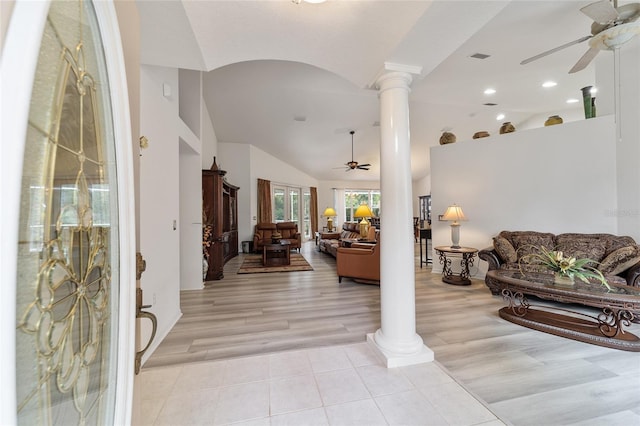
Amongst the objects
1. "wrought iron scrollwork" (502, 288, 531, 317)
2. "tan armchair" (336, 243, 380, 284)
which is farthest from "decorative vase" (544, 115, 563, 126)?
"tan armchair" (336, 243, 380, 284)

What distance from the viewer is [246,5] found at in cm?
160

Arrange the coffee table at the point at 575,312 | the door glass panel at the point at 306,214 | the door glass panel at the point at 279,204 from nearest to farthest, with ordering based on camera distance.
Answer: the coffee table at the point at 575,312, the door glass panel at the point at 279,204, the door glass panel at the point at 306,214

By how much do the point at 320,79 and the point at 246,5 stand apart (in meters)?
3.24

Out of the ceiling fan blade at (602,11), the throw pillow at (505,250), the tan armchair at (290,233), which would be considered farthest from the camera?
the tan armchair at (290,233)

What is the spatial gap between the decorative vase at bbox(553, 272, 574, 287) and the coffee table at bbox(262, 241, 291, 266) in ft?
15.4

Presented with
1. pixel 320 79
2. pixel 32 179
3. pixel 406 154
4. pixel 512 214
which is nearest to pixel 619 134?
pixel 512 214

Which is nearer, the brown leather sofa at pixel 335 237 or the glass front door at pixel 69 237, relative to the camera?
the glass front door at pixel 69 237

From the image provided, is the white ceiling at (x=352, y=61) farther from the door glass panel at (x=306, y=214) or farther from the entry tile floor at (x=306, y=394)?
the entry tile floor at (x=306, y=394)

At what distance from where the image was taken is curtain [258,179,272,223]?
8291 mm

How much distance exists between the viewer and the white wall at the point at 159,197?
226 cm

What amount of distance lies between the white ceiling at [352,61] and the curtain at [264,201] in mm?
1205

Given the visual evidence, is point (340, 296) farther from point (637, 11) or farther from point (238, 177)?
point (238, 177)

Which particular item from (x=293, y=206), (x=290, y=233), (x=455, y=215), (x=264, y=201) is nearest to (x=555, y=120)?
(x=455, y=215)

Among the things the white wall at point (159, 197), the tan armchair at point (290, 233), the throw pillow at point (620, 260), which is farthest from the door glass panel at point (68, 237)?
the tan armchair at point (290, 233)
